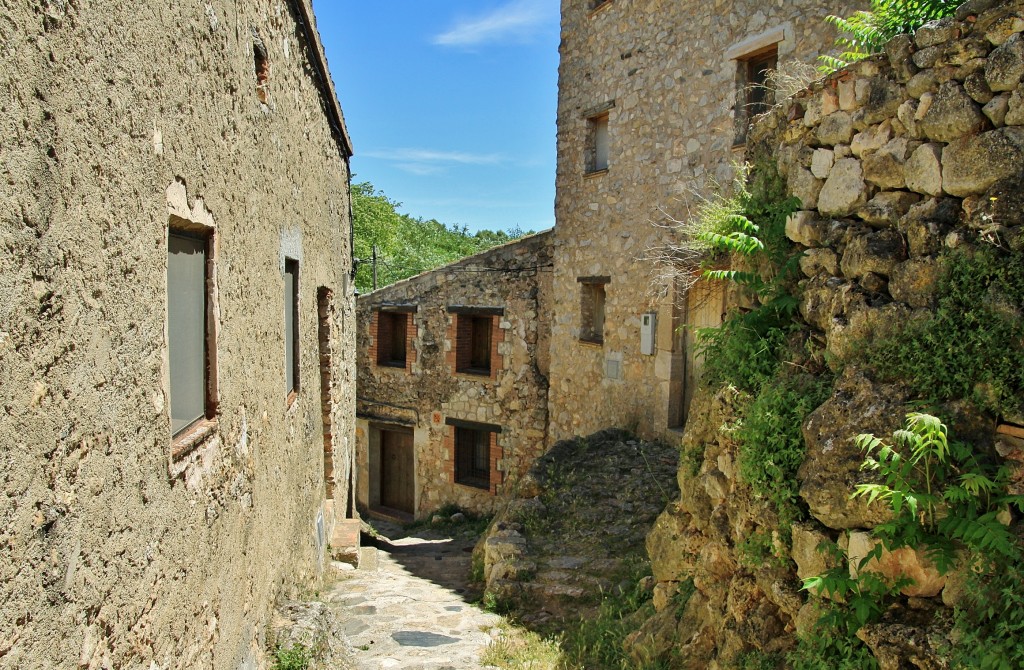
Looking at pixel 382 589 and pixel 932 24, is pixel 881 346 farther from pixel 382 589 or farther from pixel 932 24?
pixel 382 589

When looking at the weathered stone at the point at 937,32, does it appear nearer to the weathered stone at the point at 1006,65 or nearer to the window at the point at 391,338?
the weathered stone at the point at 1006,65

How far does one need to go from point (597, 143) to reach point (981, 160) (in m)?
7.74

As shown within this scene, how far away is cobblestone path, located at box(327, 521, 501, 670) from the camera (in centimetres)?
482

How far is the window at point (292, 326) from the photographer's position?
214 inches

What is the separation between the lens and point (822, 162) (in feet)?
11.2

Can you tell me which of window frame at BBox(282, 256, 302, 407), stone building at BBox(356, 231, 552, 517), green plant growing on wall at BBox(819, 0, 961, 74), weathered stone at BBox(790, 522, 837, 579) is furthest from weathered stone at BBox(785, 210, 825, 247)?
stone building at BBox(356, 231, 552, 517)

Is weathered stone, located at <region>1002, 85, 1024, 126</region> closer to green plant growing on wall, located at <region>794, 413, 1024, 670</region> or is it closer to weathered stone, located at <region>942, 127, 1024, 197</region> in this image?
weathered stone, located at <region>942, 127, 1024, 197</region>

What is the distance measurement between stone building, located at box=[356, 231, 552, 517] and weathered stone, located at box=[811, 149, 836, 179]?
797cm

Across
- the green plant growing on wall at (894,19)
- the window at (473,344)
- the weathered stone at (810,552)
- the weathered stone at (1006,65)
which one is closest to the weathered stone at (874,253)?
the weathered stone at (1006,65)

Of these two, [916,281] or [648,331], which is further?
[648,331]

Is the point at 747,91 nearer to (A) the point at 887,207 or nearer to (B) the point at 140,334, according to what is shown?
(A) the point at 887,207

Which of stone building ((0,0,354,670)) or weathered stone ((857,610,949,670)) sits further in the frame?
weathered stone ((857,610,949,670))

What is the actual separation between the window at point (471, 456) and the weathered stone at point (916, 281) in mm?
9994

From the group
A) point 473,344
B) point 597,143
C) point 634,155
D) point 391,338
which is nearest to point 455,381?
point 473,344
